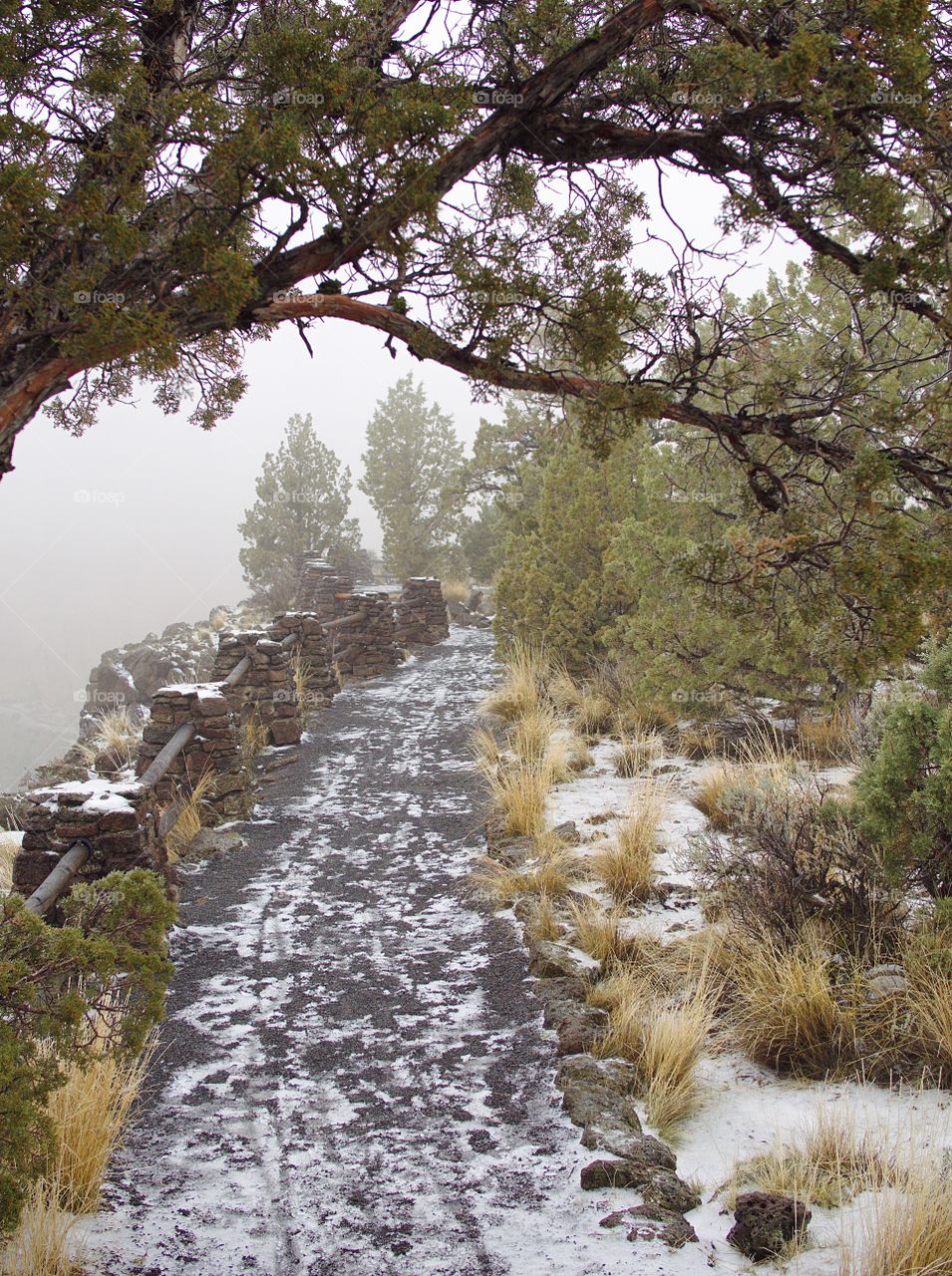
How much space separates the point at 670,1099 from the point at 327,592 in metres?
15.9

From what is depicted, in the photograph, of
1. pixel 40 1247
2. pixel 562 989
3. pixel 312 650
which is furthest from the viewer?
pixel 312 650

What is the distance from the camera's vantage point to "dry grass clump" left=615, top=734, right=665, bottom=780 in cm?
803

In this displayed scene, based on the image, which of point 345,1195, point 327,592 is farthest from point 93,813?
point 327,592

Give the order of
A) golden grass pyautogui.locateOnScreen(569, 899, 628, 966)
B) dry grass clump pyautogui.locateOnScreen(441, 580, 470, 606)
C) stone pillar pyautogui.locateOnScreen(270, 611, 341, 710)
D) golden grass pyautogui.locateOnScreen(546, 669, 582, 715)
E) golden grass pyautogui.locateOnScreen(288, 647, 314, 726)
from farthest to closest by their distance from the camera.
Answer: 1. dry grass clump pyautogui.locateOnScreen(441, 580, 470, 606)
2. stone pillar pyautogui.locateOnScreen(270, 611, 341, 710)
3. golden grass pyautogui.locateOnScreen(288, 647, 314, 726)
4. golden grass pyautogui.locateOnScreen(546, 669, 582, 715)
5. golden grass pyautogui.locateOnScreen(569, 899, 628, 966)

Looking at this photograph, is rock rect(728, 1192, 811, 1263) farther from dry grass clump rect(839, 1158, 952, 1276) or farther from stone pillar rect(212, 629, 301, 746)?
stone pillar rect(212, 629, 301, 746)

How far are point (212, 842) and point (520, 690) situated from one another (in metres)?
4.65

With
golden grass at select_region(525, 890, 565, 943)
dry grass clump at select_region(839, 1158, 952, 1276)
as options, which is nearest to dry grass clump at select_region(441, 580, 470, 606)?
golden grass at select_region(525, 890, 565, 943)

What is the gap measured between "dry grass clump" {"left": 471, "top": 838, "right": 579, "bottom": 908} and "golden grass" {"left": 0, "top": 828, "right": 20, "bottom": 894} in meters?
3.71

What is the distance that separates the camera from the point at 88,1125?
3.06 meters

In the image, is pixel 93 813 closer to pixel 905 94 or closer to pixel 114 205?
pixel 114 205

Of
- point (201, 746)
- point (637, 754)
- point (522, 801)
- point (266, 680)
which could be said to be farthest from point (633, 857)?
point (266, 680)

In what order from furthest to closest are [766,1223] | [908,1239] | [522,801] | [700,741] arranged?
[700,741], [522,801], [766,1223], [908,1239]

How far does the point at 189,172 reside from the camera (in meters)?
2.91

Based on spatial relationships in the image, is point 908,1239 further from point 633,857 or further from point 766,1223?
point 633,857
